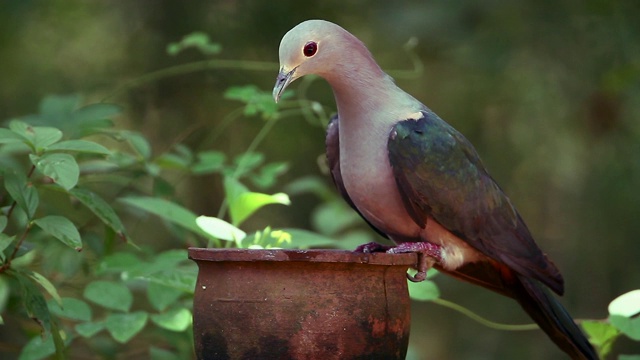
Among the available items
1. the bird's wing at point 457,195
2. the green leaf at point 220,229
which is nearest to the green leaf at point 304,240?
the green leaf at point 220,229

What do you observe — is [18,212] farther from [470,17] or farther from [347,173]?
[470,17]

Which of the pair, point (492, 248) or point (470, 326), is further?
point (470, 326)

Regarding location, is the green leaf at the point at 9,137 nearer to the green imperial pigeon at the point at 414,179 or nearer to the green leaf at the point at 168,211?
the green leaf at the point at 168,211

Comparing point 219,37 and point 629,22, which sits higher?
point 629,22

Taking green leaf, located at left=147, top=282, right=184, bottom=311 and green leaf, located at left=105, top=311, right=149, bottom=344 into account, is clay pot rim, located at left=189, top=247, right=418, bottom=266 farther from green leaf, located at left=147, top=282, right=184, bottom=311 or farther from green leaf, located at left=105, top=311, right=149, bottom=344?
green leaf, located at left=147, top=282, right=184, bottom=311

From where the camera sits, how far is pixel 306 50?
2.68 metres

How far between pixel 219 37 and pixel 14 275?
7.56 feet

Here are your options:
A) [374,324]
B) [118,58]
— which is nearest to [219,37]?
[118,58]

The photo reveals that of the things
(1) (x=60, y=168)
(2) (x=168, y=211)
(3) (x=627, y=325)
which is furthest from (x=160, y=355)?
(3) (x=627, y=325)

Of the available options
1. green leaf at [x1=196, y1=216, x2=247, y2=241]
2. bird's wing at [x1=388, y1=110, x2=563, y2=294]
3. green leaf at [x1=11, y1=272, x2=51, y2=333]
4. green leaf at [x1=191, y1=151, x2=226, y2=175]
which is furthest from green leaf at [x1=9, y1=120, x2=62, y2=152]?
green leaf at [x1=191, y1=151, x2=226, y2=175]

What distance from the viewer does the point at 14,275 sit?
8.40ft

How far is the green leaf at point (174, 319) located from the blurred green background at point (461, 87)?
164 cm

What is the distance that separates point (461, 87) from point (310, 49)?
247 centimetres

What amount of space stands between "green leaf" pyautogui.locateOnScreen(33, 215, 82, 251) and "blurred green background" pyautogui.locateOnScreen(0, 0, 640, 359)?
1960 millimetres
